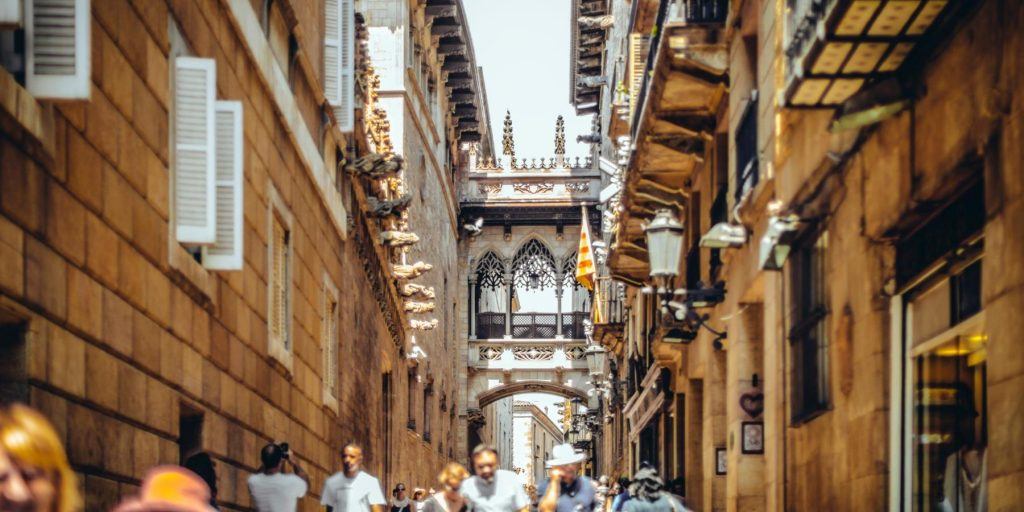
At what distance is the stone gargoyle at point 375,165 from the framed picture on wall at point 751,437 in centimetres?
829

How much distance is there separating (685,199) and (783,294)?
8715mm

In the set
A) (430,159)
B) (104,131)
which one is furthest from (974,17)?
(430,159)

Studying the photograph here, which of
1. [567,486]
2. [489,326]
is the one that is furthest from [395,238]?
[489,326]

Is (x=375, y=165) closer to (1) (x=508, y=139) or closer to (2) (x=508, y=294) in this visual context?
(2) (x=508, y=294)

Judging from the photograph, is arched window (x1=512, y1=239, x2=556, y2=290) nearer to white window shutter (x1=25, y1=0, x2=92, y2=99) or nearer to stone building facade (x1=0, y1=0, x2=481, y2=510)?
stone building facade (x1=0, y1=0, x2=481, y2=510)

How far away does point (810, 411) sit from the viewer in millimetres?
12352

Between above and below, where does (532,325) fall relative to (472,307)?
below

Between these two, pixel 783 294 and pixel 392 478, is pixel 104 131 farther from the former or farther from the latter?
pixel 392 478

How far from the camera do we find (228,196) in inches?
479

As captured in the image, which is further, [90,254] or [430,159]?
[430,159]

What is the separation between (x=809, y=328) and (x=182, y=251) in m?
4.64

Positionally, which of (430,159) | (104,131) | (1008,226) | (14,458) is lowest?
(14,458)

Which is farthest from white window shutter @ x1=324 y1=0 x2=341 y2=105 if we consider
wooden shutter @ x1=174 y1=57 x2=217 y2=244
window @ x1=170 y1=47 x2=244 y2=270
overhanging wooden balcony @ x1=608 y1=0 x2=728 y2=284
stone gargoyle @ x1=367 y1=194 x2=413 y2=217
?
wooden shutter @ x1=174 y1=57 x2=217 y2=244

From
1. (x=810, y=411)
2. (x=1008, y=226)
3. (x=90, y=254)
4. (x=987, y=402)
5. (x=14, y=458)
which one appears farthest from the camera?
(x=810, y=411)
